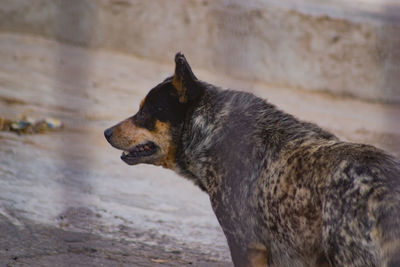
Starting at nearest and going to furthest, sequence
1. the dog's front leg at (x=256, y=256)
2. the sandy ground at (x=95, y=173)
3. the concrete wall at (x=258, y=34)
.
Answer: the dog's front leg at (x=256, y=256), the sandy ground at (x=95, y=173), the concrete wall at (x=258, y=34)

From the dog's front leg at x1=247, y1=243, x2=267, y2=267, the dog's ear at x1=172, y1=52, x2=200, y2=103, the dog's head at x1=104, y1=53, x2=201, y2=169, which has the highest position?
the dog's ear at x1=172, y1=52, x2=200, y2=103

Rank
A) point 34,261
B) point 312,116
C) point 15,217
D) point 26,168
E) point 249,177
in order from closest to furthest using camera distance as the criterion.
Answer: point 249,177
point 34,261
point 15,217
point 26,168
point 312,116

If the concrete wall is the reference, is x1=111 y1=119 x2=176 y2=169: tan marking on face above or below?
below

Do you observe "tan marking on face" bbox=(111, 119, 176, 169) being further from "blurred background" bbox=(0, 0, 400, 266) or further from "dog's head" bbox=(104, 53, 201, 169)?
"blurred background" bbox=(0, 0, 400, 266)

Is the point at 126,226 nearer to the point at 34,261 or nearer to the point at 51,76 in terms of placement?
the point at 34,261

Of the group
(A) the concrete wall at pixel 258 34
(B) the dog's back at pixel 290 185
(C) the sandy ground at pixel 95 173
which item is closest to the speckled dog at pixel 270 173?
(B) the dog's back at pixel 290 185

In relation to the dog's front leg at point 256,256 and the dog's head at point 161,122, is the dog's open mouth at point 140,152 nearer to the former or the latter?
the dog's head at point 161,122

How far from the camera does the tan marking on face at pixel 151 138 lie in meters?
4.16

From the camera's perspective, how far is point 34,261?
4.43 meters

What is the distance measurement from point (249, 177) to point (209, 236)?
1702 millimetres

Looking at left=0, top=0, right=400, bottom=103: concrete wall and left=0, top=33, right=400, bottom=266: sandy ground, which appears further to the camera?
left=0, top=0, right=400, bottom=103: concrete wall

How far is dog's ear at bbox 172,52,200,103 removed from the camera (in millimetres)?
4008

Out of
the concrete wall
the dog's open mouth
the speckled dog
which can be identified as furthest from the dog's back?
the concrete wall

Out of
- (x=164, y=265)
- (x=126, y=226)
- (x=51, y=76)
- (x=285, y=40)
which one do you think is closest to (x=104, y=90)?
(x=51, y=76)
